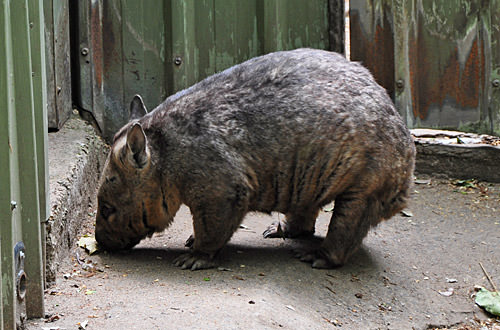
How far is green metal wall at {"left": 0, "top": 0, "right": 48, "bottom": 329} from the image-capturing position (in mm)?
3113

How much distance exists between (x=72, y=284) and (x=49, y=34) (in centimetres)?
224

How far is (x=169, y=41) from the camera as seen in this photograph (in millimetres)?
6559

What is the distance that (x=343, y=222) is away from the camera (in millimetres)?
4898

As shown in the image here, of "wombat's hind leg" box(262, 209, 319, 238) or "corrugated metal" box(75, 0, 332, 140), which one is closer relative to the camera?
"wombat's hind leg" box(262, 209, 319, 238)

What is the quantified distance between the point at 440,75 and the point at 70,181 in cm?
327

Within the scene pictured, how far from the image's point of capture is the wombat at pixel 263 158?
4.70 metres

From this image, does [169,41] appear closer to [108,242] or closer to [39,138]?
[108,242]

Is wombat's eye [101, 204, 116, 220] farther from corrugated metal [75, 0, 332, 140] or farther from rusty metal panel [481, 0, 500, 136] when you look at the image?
rusty metal panel [481, 0, 500, 136]

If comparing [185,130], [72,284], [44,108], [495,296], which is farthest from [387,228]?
[44,108]

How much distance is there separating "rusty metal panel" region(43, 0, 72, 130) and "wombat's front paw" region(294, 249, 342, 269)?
6.97 feet

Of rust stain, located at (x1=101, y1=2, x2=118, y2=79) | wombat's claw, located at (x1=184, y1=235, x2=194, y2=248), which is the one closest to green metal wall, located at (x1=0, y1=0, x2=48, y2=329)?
wombat's claw, located at (x1=184, y1=235, x2=194, y2=248)

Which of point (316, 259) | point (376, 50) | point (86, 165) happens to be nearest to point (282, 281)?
point (316, 259)

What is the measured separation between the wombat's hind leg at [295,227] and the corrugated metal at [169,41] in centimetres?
170

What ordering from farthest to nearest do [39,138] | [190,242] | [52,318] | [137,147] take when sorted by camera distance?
Answer: [190,242] < [137,147] < [39,138] < [52,318]
